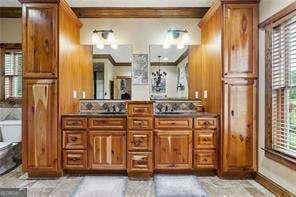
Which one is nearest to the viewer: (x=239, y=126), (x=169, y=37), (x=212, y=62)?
(x=239, y=126)

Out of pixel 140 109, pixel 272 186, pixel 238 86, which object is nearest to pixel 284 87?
pixel 238 86

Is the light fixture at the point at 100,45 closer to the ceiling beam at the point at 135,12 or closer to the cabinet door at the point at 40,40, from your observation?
the ceiling beam at the point at 135,12

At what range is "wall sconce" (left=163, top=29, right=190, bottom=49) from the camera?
541cm

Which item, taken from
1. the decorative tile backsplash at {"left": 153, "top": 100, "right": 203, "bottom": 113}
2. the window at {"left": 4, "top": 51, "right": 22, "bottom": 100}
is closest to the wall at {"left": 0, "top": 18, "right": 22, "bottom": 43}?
the window at {"left": 4, "top": 51, "right": 22, "bottom": 100}

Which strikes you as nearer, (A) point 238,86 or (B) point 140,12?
(A) point 238,86

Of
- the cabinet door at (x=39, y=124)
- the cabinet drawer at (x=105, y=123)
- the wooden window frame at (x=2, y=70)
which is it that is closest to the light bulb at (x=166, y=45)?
the cabinet drawer at (x=105, y=123)

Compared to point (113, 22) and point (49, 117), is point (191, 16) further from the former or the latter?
point (49, 117)

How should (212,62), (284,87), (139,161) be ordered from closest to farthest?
(284,87)
(139,161)
(212,62)

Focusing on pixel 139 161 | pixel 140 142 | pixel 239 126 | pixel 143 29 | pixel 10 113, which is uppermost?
pixel 143 29

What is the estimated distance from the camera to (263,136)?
4.28 metres

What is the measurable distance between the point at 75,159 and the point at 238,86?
2347 mm

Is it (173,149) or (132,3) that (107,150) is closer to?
(173,149)

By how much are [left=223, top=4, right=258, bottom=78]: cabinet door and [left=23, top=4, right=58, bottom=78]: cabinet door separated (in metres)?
2.22

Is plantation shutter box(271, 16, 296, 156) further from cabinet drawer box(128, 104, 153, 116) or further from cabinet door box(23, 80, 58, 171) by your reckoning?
cabinet door box(23, 80, 58, 171)
